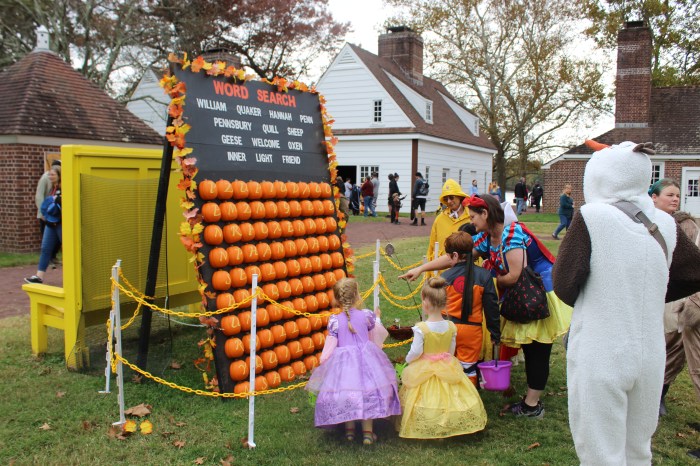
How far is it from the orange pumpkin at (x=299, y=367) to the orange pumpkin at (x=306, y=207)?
1584 millimetres

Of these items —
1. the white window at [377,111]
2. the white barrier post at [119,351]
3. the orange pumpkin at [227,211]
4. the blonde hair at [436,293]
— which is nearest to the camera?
the blonde hair at [436,293]

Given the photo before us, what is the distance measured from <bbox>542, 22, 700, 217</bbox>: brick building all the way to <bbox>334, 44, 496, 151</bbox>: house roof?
21.5 feet

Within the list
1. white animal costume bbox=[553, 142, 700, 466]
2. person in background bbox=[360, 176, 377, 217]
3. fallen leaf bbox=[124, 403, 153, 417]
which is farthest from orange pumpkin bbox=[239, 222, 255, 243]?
person in background bbox=[360, 176, 377, 217]

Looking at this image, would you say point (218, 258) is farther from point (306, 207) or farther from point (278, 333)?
point (306, 207)

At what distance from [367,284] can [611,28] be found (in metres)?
35.8

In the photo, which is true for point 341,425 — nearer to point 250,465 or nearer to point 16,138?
point 250,465

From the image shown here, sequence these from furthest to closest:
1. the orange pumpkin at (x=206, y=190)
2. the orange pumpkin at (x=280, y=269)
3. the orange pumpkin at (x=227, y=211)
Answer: the orange pumpkin at (x=280, y=269)
the orange pumpkin at (x=227, y=211)
the orange pumpkin at (x=206, y=190)

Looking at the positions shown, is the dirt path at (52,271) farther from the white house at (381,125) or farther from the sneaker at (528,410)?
the white house at (381,125)

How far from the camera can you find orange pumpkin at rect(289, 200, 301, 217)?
21.6 feet

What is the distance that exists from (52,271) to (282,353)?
780cm

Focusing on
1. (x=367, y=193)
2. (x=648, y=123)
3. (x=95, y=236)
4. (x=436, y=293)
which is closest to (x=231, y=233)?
(x=95, y=236)

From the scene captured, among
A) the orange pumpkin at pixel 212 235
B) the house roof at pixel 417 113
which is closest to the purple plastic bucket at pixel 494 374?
the orange pumpkin at pixel 212 235

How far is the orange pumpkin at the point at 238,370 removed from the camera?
547 centimetres

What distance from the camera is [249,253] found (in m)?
5.86
